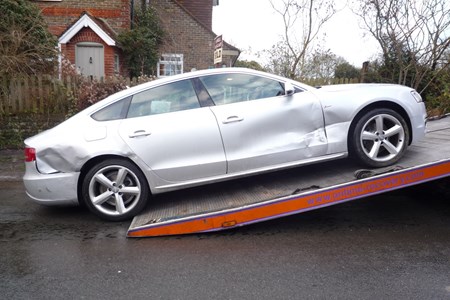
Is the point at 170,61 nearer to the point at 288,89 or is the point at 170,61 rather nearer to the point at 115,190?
the point at 288,89

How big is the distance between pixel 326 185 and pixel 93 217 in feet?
9.22

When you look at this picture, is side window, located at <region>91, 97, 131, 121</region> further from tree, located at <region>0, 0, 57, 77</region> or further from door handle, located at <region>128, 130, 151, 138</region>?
tree, located at <region>0, 0, 57, 77</region>

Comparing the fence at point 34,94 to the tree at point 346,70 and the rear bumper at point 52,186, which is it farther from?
the tree at point 346,70

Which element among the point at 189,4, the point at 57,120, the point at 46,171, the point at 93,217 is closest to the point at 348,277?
the point at 93,217

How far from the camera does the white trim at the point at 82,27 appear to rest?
15.1m

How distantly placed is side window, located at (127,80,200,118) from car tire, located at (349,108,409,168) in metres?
1.90

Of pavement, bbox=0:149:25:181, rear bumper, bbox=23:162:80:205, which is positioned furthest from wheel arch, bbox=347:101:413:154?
pavement, bbox=0:149:25:181

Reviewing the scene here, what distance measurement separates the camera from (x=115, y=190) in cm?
431

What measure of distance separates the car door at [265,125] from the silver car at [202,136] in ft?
0.04

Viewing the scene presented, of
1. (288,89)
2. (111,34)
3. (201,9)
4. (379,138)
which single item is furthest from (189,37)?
(379,138)

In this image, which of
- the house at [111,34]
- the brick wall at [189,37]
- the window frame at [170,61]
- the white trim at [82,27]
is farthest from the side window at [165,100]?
the brick wall at [189,37]

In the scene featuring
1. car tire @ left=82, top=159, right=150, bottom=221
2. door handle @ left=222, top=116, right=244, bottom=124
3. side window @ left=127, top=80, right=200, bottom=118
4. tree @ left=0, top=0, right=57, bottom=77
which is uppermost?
tree @ left=0, top=0, right=57, bottom=77

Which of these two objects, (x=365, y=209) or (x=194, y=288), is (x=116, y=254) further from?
(x=365, y=209)

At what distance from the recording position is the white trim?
1506 centimetres
